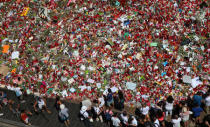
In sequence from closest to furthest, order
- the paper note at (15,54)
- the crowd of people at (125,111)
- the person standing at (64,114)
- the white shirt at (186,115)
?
the white shirt at (186,115) → the crowd of people at (125,111) → the person standing at (64,114) → the paper note at (15,54)

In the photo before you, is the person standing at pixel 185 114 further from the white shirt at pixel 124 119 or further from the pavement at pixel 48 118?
the pavement at pixel 48 118

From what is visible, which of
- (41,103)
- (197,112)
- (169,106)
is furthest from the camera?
(41,103)

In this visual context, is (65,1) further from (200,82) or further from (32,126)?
(200,82)

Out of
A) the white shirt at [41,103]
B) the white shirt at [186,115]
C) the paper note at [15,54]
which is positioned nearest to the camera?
the white shirt at [186,115]

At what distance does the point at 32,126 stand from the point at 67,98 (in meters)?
2.09

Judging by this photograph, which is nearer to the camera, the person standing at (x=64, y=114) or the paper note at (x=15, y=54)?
the person standing at (x=64, y=114)

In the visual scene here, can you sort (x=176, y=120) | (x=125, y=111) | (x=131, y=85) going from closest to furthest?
1. (x=176, y=120)
2. (x=125, y=111)
3. (x=131, y=85)

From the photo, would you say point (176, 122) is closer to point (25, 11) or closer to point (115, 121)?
point (115, 121)

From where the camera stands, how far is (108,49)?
11445mm

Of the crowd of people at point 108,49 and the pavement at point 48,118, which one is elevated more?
the crowd of people at point 108,49

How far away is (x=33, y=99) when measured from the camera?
10.4 metres

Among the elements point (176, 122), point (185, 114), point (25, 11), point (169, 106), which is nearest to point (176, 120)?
point (176, 122)

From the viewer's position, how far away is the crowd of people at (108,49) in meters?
9.99

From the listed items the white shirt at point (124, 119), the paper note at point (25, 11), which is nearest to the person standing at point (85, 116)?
the white shirt at point (124, 119)
